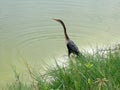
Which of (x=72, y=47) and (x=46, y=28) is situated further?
(x=46, y=28)

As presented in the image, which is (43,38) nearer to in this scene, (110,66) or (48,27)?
(48,27)

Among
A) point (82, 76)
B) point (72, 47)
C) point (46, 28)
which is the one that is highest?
point (82, 76)

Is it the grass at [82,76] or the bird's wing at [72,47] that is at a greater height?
the grass at [82,76]

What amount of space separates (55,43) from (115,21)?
160cm

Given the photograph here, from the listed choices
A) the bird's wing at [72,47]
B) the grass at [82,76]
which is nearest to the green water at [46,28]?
the bird's wing at [72,47]

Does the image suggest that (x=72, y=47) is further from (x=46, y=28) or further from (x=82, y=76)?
(x=82, y=76)

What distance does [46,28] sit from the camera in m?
6.43

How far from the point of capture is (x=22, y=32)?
614 cm

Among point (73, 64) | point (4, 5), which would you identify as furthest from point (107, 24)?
point (73, 64)

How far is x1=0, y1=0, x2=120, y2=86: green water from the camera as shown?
5.20m

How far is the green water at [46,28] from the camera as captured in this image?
520cm

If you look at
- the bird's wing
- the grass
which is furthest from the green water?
the grass

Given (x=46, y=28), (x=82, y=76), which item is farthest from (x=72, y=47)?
(x=82, y=76)

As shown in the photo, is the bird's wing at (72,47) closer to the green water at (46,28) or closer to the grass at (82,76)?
the green water at (46,28)
